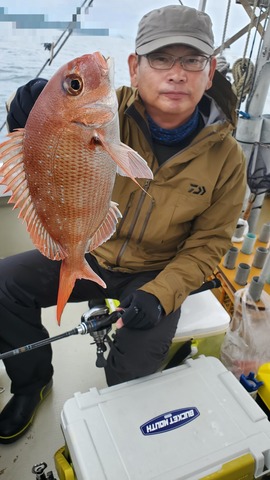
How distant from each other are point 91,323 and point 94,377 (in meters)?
0.89

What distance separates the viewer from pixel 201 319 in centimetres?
178

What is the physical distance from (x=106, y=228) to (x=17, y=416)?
3.89 ft

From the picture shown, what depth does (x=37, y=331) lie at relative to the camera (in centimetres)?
171

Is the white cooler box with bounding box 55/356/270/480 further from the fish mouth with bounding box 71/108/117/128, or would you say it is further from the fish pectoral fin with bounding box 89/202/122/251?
the fish mouth with bounding box 71/108/117/128

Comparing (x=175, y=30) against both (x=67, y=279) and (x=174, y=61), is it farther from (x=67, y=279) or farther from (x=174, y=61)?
(x=67, y=279)

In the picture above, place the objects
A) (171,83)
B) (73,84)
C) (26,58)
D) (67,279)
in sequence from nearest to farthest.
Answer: (73,84) < (67,279) < (171,83) < (26,58)

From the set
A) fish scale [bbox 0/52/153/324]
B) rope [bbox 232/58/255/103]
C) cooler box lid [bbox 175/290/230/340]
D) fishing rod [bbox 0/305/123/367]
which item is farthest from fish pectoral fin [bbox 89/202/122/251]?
rope [bbox 232/58/255/103]

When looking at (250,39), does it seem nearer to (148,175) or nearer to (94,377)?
(148,175)

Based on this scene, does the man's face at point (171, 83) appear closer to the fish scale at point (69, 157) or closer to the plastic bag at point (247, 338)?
the fish scale at point (69, 157)

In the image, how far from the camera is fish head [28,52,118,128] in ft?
2.53

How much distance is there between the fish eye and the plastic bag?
1.59 meters

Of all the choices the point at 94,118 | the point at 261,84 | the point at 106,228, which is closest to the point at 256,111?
the point at 261,84

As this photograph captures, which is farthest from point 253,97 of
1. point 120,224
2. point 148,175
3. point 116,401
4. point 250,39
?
point 116,401

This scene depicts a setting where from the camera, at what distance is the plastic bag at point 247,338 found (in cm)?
188
